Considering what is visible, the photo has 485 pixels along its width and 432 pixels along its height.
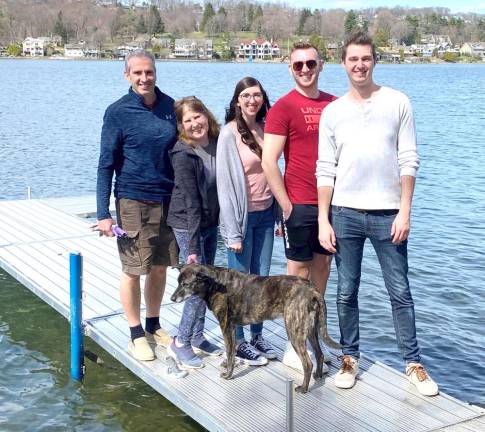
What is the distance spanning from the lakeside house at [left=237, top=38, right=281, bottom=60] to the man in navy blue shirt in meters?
141

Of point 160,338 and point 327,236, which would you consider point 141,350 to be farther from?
point 327,236

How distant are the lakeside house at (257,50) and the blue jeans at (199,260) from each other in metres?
141

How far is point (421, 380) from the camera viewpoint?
487 centimetres

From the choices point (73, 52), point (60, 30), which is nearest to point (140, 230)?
point (73, 52)

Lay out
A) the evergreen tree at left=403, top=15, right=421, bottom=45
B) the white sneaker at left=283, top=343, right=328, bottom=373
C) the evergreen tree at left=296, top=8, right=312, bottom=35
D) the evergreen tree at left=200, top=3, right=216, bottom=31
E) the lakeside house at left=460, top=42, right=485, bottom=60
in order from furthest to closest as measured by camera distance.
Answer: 1. the evergreen tree at left=200, top=3, right=216, bottom=31
2. the evergreen tree at left=296, top=8, right=312, bottom=35
3. the evergreen tree at left=403, top=15, right=421, bottom=45
4. the lakeside house at left=460, top=42, right=485, bottom=60
5. the white sneaker at left=283, top=343, right=328, bottom=373

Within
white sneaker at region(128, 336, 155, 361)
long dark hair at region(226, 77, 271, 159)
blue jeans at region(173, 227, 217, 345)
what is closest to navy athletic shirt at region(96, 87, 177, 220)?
blue jeans at region(173, 227, 217, 345)

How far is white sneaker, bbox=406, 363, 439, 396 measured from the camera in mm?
4820

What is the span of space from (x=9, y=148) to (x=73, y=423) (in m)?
19.9

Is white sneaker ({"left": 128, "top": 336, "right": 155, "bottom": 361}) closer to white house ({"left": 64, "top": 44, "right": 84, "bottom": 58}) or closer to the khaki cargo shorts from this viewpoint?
the khaki cargo shorts

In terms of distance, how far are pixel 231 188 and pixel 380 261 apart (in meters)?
1.15

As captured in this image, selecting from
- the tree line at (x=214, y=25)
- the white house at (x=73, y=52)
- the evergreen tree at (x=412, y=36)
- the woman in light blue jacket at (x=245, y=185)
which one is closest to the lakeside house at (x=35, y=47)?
the white house at (x=73, y=52)

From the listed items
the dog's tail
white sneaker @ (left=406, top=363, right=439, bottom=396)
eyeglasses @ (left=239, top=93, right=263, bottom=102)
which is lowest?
white sneaker @ (left=406, top=363, right=439, bottom=396)

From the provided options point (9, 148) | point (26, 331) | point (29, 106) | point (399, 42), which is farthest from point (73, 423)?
point (399, 42)

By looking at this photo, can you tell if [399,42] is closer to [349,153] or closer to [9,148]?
[9,148]
